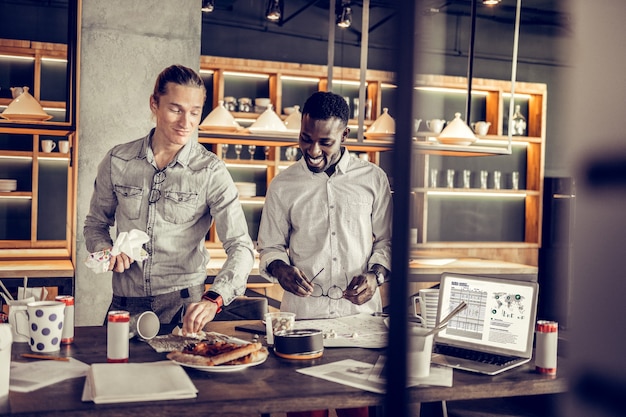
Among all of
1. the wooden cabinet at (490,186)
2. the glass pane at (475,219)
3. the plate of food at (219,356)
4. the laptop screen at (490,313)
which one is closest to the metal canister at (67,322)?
the plate of food at (219,356)

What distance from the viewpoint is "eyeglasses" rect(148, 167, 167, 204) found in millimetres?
2463

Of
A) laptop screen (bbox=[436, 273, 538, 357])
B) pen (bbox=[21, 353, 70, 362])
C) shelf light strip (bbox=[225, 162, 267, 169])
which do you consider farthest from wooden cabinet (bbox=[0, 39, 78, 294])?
laptop screen (bbox=[436, 273, 538, 357])

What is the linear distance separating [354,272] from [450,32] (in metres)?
6.52

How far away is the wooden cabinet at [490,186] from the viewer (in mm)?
7750

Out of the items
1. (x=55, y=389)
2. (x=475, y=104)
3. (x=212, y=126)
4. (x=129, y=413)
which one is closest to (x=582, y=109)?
(x=129, y=413)

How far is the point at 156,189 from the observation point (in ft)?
8.11

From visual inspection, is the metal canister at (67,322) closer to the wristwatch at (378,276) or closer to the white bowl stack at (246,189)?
the wristwatch at (378,276)

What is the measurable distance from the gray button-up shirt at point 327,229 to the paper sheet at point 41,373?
966mm

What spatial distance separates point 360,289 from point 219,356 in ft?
2.59

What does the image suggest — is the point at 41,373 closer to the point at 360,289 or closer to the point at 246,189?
the point at 360,289

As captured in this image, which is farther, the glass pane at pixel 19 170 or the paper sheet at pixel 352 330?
the glass pane at pixel 19 170

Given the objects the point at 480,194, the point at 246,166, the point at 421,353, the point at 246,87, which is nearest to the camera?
the point at 421,353

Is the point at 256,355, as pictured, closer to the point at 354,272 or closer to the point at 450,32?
the point at 354,272

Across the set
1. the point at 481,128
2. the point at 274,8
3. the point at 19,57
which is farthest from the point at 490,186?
the point at 19,57
